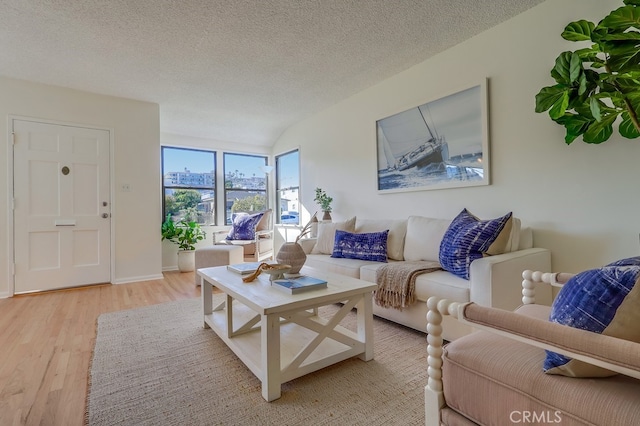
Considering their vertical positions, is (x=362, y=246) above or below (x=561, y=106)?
below

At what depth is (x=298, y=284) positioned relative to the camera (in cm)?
172

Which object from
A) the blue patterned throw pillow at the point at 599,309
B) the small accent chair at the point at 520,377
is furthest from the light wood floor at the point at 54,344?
the blue patterned throw pillow at the point at 599,309

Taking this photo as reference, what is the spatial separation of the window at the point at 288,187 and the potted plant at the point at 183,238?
1.50 m

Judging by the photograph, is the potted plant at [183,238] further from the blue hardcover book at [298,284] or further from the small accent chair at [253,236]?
the blue hardcover book at [298,284]

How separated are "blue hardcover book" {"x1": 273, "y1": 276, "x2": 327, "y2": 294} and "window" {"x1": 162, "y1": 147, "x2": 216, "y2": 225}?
3909 mm

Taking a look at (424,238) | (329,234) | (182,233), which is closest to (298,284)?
(424,238)

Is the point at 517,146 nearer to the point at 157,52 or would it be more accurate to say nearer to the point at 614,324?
the point at 614,324

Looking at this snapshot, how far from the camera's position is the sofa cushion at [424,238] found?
251cm

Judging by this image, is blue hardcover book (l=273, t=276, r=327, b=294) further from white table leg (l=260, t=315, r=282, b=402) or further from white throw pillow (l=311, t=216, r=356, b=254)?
white throw pillow (l=311, t=216, r=356, b=254)

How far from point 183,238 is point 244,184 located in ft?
5.18

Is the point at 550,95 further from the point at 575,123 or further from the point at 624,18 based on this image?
the point at 624,18

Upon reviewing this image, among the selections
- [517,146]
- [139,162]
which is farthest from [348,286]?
Answer: [139,162]

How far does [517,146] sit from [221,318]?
2597 millimetres

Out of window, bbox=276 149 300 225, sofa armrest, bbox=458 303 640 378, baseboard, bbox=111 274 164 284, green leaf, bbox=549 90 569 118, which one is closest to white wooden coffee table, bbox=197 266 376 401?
sofa armrest, bbox=458 303 640 378
